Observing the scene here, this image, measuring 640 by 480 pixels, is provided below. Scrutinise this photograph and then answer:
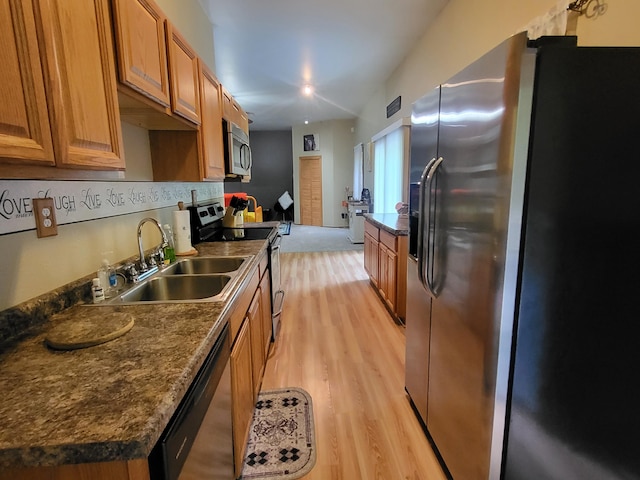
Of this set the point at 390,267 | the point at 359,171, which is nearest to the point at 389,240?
the point at 390,267

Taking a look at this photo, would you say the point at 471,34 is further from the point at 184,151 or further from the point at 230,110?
the point at 184,151

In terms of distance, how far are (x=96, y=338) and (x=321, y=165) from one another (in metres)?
8.68

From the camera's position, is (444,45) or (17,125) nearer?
(17,125)

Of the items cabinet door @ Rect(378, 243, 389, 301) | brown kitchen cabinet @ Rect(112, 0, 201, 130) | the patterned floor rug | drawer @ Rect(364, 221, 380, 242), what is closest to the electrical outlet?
brown kitchen cabinet @ Rect(112, 0, 201, 130)

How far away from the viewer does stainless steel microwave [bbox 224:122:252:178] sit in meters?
2.50

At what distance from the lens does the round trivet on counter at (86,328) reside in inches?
36.0

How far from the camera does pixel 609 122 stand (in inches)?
37.9

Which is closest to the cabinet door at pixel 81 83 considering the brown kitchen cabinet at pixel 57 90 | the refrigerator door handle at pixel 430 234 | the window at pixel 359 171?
the brown kitchen cabinet at pixel 57 90

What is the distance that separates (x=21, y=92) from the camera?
0.70 meters

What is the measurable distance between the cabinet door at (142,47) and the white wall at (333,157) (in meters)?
7.65

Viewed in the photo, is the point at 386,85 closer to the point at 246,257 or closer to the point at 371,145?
the point at 371,145

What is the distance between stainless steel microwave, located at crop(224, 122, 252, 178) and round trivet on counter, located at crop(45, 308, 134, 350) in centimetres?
160

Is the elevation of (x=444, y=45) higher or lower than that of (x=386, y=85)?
lower

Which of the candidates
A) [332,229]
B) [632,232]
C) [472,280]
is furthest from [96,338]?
[332,229]
